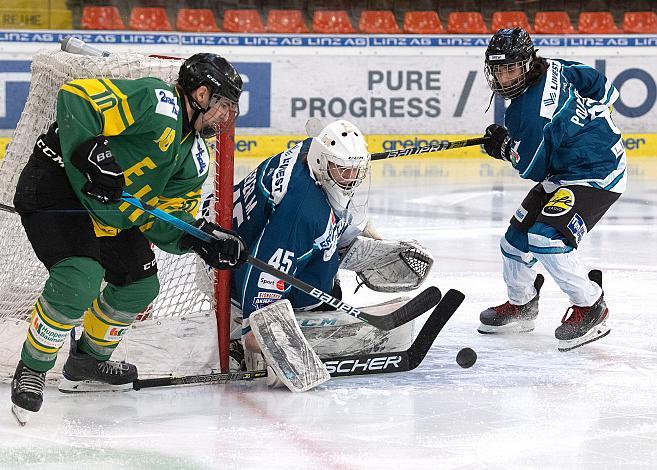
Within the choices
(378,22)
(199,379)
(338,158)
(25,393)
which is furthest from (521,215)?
(378,22)

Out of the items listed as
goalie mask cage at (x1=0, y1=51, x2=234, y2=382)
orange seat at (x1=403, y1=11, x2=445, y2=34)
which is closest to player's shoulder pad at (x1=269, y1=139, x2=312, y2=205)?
goalie mask cage at (x1=0, y1=51, x2=234, y2=382)

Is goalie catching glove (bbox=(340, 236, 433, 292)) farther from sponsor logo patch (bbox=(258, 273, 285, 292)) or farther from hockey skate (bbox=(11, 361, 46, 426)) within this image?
hockey skate (bbox=(11, 361, 46, 426))

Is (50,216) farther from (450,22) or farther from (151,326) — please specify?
(450,22)

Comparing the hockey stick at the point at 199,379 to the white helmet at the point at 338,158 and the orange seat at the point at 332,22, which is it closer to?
the white helmet at the point at 338,158

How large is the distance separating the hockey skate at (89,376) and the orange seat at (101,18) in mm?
6257

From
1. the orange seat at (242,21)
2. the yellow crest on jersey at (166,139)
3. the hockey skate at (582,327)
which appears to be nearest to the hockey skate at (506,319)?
the hockey skate at (582,327)

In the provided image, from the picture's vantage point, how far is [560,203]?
334 cm

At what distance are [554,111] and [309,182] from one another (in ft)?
2.87

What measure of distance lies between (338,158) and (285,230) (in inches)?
9.2

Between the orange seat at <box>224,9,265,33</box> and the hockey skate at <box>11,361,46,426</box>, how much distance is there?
6.66 metres

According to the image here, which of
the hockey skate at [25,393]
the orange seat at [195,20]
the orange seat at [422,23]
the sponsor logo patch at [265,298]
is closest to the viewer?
the hockey skate at [25,393]

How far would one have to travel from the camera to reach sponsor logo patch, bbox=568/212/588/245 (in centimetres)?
330

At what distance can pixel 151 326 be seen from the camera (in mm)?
3170

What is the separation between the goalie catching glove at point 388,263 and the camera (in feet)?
11.6
